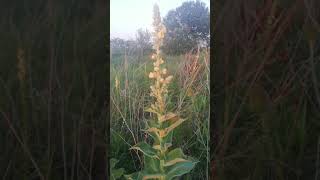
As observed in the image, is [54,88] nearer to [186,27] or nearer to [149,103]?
[149,103]

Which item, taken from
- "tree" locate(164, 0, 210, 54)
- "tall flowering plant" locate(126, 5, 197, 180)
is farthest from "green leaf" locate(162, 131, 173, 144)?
"tree" locate(164, 0, 210, 54)

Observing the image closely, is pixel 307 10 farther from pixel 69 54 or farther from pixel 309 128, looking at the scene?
pixel 69 54

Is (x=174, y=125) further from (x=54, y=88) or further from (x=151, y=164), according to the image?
(x=54, y=88)

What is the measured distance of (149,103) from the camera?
1549 millimetres

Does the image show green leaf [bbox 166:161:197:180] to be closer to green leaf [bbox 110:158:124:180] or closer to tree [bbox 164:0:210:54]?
green leaf [bbox 110:158:124:180]

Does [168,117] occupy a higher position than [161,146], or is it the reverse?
[168,117]

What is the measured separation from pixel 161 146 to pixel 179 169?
0.11 m

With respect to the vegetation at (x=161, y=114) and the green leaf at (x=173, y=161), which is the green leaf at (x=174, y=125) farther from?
the green leaf at (x=173, y=161)

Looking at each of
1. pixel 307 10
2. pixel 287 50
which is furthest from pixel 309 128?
pixel 307 10

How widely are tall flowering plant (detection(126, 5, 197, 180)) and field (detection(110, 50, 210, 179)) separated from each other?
0.07 feet

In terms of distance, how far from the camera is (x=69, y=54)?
1.46 metres

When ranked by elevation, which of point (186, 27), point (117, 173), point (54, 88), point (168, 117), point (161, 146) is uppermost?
point (186, 27)

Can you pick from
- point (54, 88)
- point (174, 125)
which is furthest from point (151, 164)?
point (54, 88)

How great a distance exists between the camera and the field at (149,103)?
1.52m
